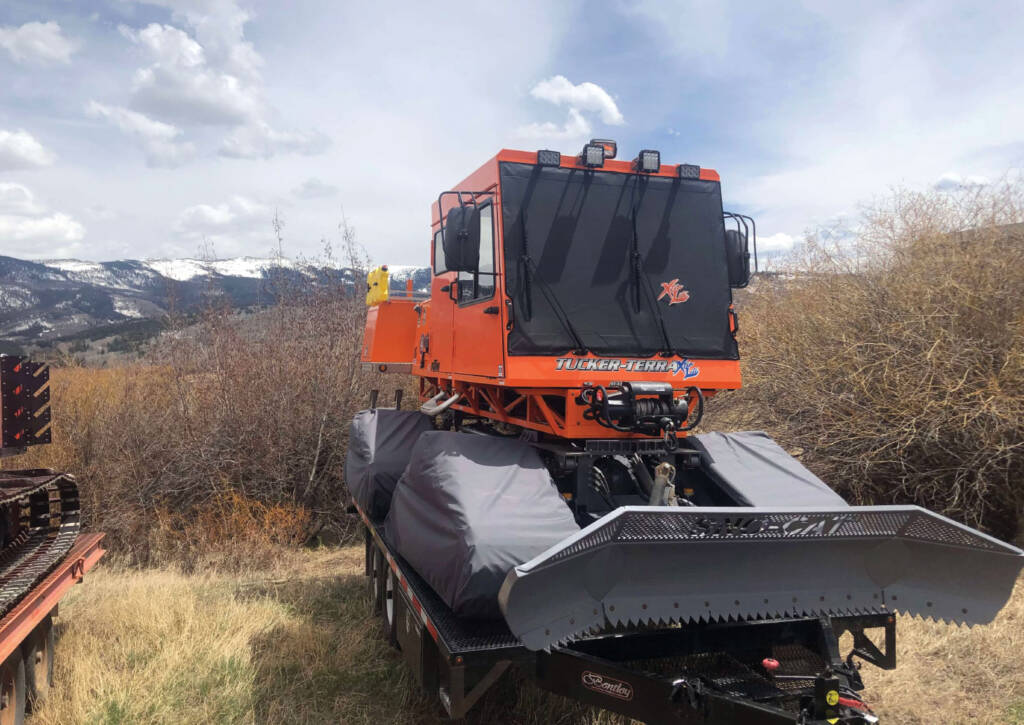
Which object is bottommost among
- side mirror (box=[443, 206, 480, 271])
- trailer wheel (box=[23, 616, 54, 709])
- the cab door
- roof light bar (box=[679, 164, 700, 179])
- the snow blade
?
trailer wheel (box=[23, 616, 54, 709])

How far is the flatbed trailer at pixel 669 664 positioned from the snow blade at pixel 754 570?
0.24 meters

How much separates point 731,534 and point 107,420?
9264 millimetres

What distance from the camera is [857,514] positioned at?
10.2 feet

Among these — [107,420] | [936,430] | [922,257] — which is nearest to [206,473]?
[107,420]

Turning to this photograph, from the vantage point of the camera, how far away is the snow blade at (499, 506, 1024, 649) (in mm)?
2836

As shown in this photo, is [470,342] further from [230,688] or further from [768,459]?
[230,688]

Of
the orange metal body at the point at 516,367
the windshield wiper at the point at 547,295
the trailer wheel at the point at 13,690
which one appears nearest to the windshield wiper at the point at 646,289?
the orange metal body at the point at 516,367

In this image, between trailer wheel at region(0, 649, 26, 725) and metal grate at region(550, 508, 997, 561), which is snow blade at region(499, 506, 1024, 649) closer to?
metal grate at region(550, 508, 997, 561)

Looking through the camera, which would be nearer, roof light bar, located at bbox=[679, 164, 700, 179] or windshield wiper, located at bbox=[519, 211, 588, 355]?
windshield wiper, located at bbox=[519, 211, 588, 355]

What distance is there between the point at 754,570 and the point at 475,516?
123 centimetres

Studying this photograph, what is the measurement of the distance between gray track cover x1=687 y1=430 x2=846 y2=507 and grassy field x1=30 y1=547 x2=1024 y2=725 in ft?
4.89

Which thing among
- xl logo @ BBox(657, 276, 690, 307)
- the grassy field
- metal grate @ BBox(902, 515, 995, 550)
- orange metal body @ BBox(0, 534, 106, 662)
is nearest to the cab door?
xl logo @ BBox(657, 276, 690, 307)

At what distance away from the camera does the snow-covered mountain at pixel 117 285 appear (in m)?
11.5

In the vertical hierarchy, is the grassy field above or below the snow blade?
below
